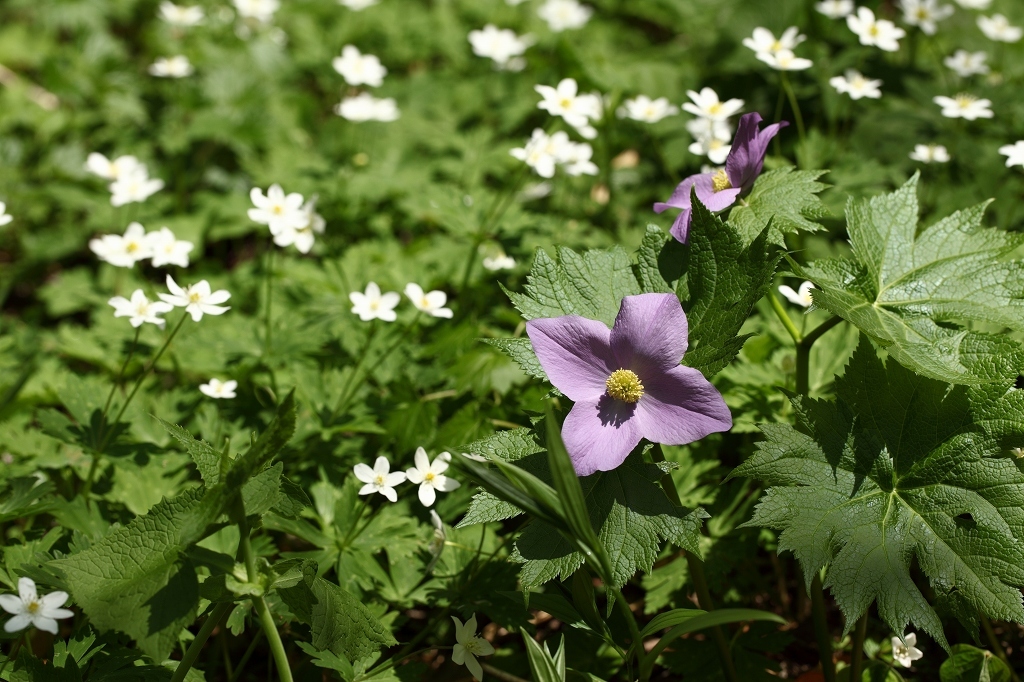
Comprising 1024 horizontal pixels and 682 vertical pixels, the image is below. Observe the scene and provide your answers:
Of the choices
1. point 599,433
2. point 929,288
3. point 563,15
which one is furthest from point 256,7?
point 929,288

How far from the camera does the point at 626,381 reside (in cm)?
173

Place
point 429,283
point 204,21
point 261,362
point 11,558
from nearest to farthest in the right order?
point 11,558 < point 261,362 < point 429,283 < point 204,21

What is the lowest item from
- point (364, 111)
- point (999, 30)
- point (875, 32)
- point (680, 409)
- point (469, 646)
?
point (469, 646)

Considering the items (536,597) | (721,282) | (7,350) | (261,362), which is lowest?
(7,350)

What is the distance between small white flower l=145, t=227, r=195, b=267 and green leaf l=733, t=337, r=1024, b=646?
1.92 meters

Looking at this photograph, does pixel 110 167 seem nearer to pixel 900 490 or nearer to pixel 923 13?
pixel 900 490

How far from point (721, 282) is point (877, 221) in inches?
23.7

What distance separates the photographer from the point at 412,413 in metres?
2.54

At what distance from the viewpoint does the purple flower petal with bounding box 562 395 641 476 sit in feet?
5.46

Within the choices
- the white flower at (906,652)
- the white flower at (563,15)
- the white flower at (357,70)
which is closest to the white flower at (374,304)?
the white flower at (357,70)

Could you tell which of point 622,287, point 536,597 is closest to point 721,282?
point 622,287

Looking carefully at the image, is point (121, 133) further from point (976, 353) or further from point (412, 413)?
point (976, 353)

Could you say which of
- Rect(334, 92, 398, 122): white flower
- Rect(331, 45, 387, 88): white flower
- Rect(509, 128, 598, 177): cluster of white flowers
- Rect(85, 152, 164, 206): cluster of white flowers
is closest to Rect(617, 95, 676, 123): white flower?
Rect(509, 128, 598, 177): cluster of white flowers

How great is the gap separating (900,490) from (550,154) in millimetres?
1698
